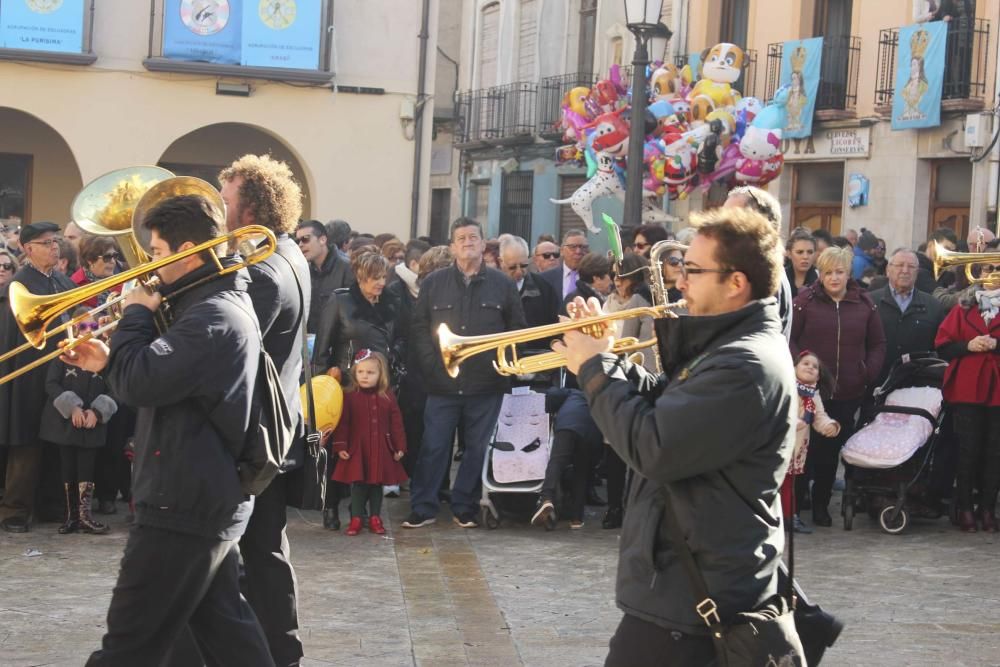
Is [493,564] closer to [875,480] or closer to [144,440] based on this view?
[875,480]

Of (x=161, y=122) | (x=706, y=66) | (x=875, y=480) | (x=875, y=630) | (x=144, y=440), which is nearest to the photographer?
(x=144, y=440)

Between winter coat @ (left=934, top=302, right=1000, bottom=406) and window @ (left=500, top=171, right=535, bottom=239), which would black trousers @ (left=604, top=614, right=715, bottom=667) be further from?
window @ (left=500, top=171, right=535, bottom=239)

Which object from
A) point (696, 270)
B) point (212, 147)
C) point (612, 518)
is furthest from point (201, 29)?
point (696, 270)

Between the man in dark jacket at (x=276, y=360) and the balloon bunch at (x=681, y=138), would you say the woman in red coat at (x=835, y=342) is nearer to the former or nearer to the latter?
the man in dark jacket at (x=276, y=360)

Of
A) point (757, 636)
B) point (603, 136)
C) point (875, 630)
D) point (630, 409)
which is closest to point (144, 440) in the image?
point (630, 409)

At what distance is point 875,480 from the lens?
9992 mm

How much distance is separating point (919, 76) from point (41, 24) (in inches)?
455

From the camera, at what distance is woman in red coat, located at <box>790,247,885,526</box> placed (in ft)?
33.2

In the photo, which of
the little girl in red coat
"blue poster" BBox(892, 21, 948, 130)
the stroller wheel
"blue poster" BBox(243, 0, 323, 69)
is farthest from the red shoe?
"blue poster" BBox(892, 21, 948, 130)

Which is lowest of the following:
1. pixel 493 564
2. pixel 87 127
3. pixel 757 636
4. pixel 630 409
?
pixel 493 564

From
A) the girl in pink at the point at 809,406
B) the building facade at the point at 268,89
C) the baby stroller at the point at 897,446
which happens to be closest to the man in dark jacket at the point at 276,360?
the girl in pink at the point at 809,406

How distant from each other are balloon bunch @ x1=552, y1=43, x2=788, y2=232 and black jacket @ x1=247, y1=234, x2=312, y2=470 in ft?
33.3

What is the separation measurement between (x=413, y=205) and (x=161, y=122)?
3.57 meters

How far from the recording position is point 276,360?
5.53 metres
